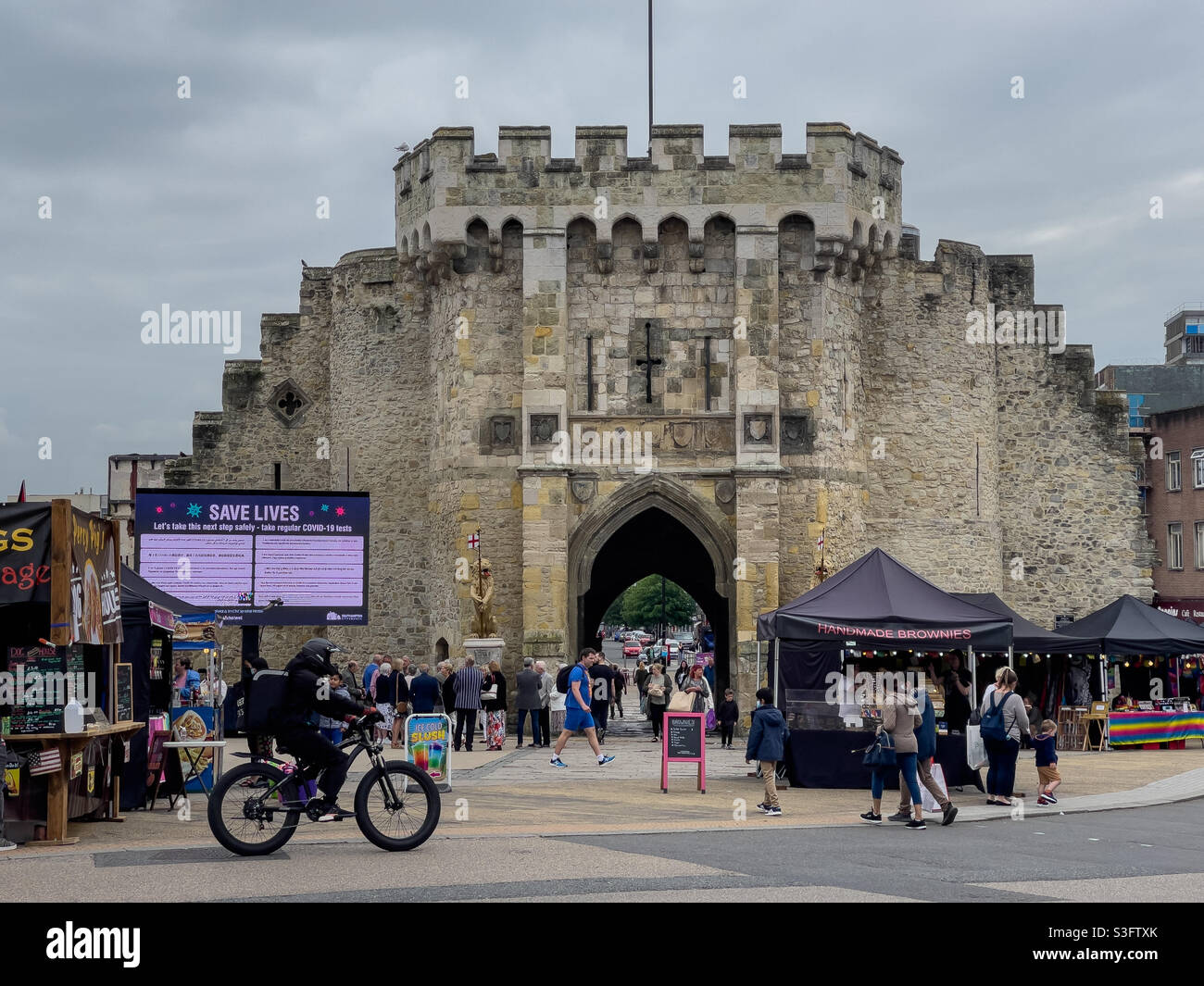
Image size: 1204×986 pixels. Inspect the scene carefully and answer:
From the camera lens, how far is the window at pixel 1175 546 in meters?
47.2

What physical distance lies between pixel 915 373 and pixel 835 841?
2090 centimetres

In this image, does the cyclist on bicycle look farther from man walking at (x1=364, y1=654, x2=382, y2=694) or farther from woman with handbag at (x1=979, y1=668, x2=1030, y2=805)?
man walking at (x1=364, y1=654, x2=382, y2=694)

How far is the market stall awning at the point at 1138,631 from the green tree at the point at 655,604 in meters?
68.9

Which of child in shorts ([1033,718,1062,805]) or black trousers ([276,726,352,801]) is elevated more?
black trousers ([276,726,352,801])

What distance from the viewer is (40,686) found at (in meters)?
13.0

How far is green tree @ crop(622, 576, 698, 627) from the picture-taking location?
323ft

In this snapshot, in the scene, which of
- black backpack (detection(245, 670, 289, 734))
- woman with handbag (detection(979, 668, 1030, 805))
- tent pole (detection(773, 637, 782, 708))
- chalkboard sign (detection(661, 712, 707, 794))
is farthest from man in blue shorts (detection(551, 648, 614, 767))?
black backpack (detection(245, 670, 289, 734))

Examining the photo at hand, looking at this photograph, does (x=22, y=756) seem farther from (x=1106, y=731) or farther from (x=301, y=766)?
(x=1106, y=731)

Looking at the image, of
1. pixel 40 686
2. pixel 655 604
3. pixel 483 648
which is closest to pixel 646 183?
pixel 483 648

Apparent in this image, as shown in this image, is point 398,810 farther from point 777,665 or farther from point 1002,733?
point 777,665

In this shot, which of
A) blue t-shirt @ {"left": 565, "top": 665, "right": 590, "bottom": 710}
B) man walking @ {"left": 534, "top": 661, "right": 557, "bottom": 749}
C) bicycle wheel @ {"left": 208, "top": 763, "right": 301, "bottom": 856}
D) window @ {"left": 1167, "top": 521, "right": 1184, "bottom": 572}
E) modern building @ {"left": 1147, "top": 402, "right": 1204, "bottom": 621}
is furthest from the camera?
window @ {"left": 1167, "top": 521, "right": 1184, "bottom": 572}

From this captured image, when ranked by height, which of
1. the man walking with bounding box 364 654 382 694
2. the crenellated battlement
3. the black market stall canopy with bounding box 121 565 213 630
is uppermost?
the crenellated battlement

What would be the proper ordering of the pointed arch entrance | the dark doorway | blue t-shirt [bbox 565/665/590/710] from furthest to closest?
1. the dark doorway
2. the pointed arch entrance
3. blue t-shirt [bbox 565/665/590/710]

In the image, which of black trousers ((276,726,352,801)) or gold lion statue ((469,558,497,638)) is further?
gold lion statue ((469,558,497,638))
